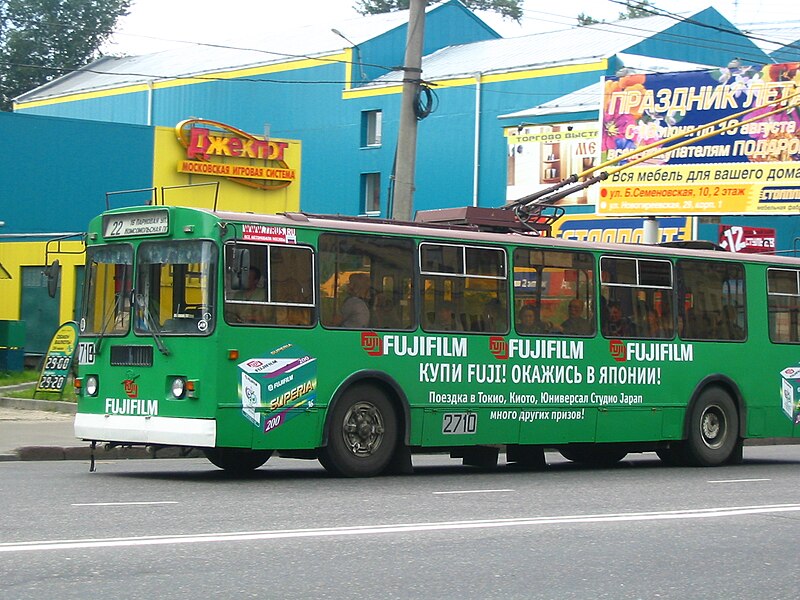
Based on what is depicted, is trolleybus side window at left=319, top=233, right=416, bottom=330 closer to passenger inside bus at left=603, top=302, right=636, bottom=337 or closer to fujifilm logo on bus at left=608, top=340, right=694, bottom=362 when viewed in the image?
passenger inside bus at left=603, top=302, right=636, bottom=337

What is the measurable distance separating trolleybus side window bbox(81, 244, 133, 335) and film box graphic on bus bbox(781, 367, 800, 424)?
9.29 metres

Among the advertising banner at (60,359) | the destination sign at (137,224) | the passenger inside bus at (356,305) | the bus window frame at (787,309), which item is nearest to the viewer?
the destination sign at (137,224)

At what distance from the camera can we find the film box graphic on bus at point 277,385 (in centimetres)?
1384

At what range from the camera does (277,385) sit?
1403 cm

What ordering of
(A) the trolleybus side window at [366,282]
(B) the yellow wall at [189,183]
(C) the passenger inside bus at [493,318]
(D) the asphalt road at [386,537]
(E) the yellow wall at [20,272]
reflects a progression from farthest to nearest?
(B) the yellow wall at [189,183]
(E) the yellow wall at [20,272]
(C) the passenger inside bus at [493,318]
(A) the trolleybus side window at [366,282]
(D) the asphalt road at [386,537]

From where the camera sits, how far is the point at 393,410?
15102 millimetres

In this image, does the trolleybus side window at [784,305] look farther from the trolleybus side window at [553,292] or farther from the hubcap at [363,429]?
the hubcap at [363,429]

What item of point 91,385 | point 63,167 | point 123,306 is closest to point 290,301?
point 123,306

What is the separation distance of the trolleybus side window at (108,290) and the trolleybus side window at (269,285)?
4.35 feet

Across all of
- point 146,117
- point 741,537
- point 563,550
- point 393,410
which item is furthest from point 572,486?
point 146,117

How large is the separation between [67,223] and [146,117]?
24.6 metres

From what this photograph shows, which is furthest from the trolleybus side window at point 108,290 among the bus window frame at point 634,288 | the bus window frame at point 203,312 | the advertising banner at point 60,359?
the advertising banner at point 60,359

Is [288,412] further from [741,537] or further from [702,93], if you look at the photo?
[702,93]

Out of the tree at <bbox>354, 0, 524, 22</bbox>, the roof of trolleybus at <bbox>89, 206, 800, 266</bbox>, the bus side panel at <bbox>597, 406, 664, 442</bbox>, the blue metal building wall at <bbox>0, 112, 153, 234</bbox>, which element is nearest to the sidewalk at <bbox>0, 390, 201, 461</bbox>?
the roof of trolleybus at <bbox>89, 206, 800, 266</bbox>
